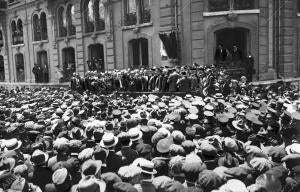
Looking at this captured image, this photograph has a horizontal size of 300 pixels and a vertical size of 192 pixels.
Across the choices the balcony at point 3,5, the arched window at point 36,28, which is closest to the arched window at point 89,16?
the arched window at point 36,28

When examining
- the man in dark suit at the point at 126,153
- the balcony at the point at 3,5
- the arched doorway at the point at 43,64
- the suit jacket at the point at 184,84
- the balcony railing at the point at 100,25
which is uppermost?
the balcony at the point at 3,5

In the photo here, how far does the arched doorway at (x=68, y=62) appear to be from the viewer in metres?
27.9

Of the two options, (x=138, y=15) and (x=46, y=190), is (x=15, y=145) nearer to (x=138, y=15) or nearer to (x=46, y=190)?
(x=46, y=190)

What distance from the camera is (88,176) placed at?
4.46m

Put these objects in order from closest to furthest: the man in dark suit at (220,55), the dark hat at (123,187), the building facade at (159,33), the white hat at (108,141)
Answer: the dark hat at (123,187) → the white hat at (108,141) → the building facade at (159,33) → the man in dark suit at (220,55)

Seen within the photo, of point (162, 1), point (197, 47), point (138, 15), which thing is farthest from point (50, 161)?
point (138, 15)

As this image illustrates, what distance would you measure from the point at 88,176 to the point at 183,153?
1.45 m

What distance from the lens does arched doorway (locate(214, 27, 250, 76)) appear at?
18844mm

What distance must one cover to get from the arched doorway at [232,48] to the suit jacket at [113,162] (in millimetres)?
13982

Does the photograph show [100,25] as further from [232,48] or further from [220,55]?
[232,48]

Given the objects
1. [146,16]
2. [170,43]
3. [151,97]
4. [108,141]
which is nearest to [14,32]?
[146,16]

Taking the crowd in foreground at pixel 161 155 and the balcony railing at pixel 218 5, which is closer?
the crowd in foreground at pixel 161 155

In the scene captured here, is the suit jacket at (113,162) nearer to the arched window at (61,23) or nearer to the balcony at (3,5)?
the arched window at (61,23)

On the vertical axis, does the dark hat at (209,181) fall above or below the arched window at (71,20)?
below
